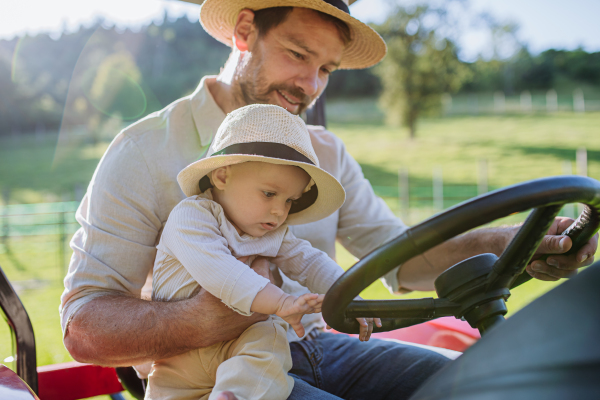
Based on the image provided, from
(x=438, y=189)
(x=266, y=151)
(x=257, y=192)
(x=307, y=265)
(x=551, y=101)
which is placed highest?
(x=266, y=151)

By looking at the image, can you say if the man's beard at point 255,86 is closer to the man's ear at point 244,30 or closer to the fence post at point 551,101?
the man's ear at point 244,30

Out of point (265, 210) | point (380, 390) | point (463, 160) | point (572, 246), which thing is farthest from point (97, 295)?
point (463, 160)

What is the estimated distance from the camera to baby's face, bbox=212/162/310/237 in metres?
1.19

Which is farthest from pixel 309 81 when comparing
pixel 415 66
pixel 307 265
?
pixel 415 66

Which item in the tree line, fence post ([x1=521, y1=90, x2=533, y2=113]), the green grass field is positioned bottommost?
the green grass field

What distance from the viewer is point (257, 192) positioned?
120cm

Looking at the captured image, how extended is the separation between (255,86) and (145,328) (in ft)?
2.83

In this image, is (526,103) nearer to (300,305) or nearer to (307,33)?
(307,33)

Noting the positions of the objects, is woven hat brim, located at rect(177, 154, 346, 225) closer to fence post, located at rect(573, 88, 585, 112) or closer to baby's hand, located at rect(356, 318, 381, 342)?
baby's hand, located at rect(356, 318, 381, 342)

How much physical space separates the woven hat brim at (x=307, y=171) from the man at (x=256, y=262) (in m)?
0.18

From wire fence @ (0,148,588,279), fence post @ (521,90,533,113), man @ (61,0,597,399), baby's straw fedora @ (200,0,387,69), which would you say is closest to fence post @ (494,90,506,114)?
fence post @ (521,90,533,113)

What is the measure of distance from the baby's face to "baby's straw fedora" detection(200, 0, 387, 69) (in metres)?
0.66

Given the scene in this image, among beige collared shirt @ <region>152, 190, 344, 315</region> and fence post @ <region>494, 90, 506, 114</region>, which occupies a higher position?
beige collared shirt @ <region>152, 190, 344, 315</region>

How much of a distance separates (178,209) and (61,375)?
0.88 m
